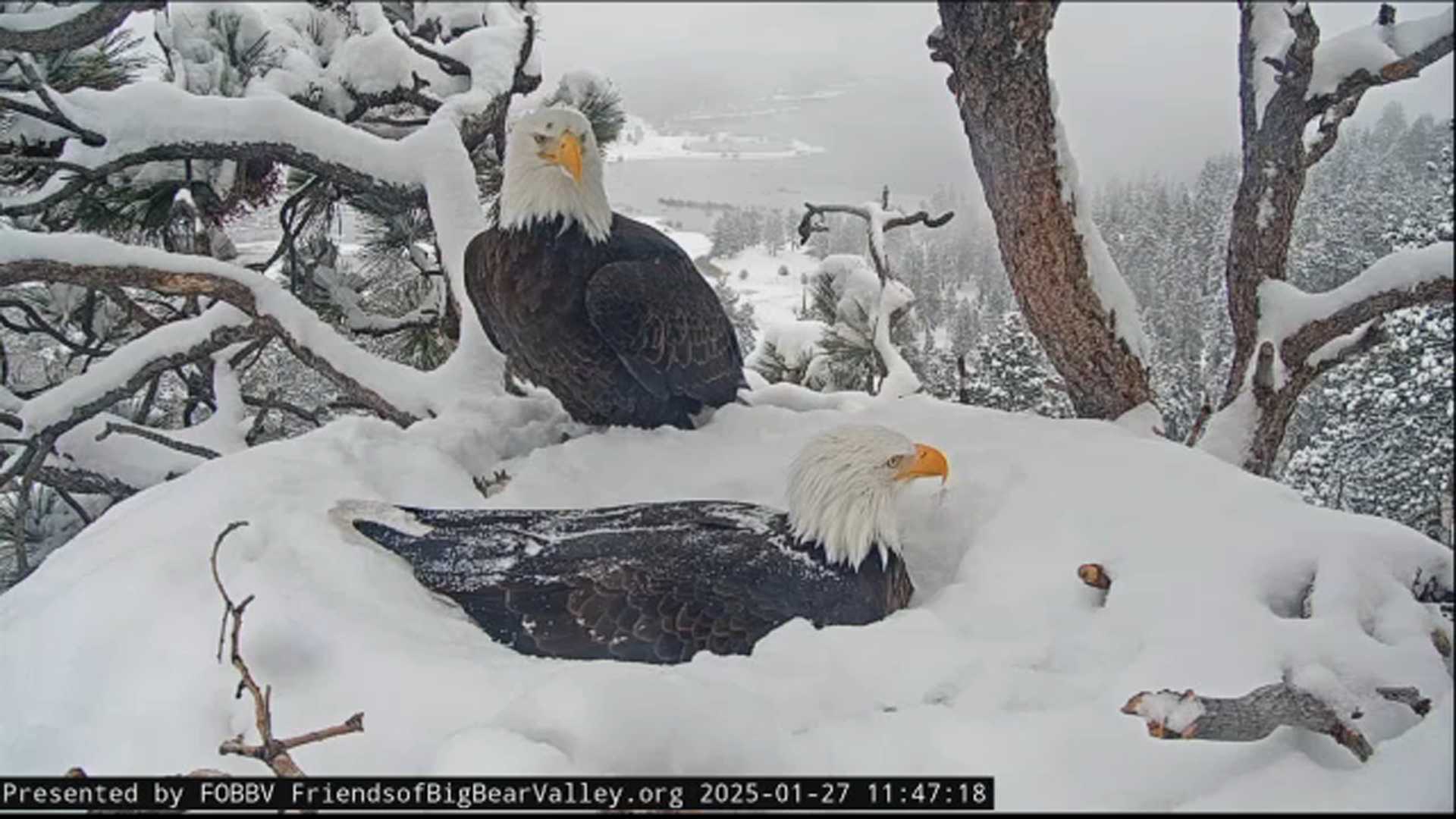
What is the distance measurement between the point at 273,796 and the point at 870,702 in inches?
32.7

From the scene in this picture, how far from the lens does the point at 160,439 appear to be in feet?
11.0

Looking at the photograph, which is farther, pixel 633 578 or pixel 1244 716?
pixel 633 578

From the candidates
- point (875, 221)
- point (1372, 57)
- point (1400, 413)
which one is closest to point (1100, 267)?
point (1372, 57)

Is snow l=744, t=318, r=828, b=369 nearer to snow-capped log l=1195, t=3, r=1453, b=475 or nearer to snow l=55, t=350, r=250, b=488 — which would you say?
snow-capped log l=1195, t=3, r=1453, b=475

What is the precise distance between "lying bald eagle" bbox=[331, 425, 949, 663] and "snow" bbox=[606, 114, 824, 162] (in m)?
2.81

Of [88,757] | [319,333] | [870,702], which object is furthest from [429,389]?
[870,702]

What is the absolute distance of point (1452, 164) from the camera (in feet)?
4.34

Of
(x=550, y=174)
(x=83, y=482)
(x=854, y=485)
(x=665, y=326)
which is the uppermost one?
(x=550, y=174)

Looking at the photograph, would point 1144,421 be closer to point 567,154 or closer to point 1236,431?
point 1236,431

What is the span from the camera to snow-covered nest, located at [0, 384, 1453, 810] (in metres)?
1.09

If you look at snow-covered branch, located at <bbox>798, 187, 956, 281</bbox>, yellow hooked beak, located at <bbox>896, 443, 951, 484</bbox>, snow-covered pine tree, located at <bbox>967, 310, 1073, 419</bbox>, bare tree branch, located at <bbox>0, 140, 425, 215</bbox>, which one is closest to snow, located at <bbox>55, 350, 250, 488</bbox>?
bare tree branch, located at <bbox>0, 140, 425, 215</bbox>

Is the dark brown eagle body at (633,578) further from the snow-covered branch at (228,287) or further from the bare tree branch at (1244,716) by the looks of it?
the snow-covered branch at (228,287)

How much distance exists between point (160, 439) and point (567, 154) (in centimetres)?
182

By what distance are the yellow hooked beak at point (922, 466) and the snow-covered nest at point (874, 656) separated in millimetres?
182
